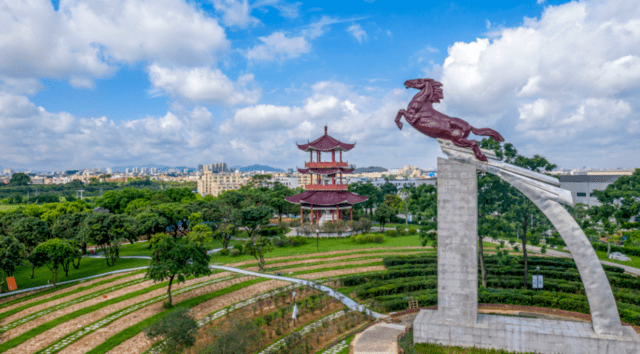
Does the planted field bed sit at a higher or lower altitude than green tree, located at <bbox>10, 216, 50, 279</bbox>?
lower

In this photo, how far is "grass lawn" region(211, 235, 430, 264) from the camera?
34.4m

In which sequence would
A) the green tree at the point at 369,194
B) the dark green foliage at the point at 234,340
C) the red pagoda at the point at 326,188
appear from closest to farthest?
the dark green foliage at the point at 234,340 < the red pagoda at the point at 326,188 < the green tree at the point at 369,194

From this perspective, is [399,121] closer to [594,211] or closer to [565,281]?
[565,281]

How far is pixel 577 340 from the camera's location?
14094mm

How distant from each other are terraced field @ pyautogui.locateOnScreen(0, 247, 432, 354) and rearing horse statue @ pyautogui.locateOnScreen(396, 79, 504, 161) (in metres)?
11.3

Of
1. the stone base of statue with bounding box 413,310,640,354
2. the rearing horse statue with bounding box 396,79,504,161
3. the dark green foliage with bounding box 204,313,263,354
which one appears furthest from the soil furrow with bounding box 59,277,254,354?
the rearing horse statue with bounding box 396,79,504,161

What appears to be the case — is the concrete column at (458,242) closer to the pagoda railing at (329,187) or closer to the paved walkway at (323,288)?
the paved walkway at (323,288)

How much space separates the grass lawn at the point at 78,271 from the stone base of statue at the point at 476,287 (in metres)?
27.1

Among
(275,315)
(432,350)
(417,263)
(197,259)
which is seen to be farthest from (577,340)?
(197,259)

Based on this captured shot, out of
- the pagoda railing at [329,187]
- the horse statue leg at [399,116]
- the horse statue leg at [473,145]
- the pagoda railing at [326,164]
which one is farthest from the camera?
the pagoda railing at [326,164]

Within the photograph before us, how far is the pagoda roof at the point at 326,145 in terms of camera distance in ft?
161

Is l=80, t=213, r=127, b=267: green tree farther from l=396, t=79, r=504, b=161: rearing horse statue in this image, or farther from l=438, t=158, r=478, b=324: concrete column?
l=438, t=158, r=478, b=324: concrete column

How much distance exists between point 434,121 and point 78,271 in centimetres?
3235

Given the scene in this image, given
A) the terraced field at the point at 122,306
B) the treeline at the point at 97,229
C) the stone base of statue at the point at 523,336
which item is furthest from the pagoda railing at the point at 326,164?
the stone base of statue at the point at 523,336
